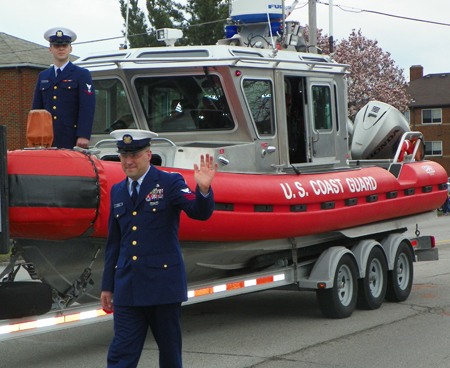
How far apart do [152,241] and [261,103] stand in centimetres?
370

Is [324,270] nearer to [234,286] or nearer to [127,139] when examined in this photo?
[234,286]

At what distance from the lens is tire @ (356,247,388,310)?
8570 mm

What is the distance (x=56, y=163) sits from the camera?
5.52m

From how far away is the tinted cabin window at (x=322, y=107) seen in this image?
342 inches

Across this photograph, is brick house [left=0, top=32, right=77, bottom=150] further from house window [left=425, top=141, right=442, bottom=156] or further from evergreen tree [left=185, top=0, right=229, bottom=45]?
house window [left=425, top=141, right=442, bottom=156]

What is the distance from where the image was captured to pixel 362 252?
860cm

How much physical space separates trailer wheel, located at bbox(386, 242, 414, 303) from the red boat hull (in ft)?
1.74

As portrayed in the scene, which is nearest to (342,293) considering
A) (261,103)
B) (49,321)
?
(261,103)

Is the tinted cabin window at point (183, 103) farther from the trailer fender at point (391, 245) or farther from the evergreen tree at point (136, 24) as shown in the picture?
the evergreen tree at point (136, 24)

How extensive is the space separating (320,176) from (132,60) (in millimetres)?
2413

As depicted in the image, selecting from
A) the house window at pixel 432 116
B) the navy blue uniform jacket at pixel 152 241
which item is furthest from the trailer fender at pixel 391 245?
the house window at pixel 432 116

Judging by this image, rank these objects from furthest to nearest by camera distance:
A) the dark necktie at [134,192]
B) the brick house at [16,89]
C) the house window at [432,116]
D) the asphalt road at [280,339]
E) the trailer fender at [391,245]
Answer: the house window at [432,116]
the brick house at [16,89]
the trailer fender at [391,245]
the asphalt road at [280,339]
the dark necktie at [134,192]

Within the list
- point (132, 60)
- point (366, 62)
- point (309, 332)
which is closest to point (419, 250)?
point (309, 332)

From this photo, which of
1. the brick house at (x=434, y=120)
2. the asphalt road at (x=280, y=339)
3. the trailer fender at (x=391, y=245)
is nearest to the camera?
the asphalt road at (x=280, y=339)
